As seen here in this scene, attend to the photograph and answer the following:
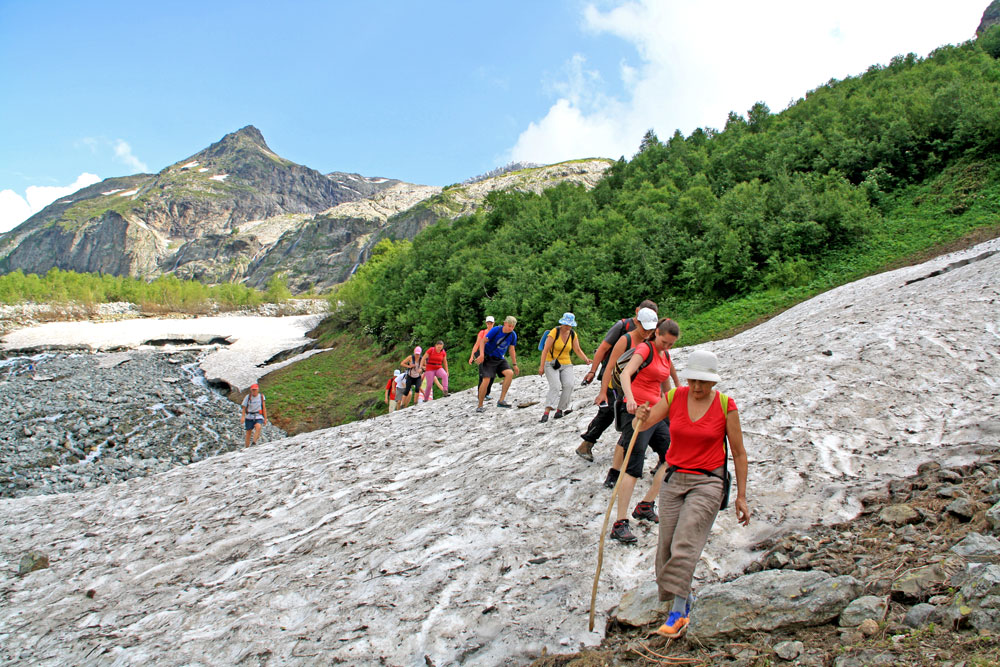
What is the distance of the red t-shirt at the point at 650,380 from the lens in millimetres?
5719

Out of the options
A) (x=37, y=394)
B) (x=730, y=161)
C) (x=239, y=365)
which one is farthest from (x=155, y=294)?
(x=730, y=161)

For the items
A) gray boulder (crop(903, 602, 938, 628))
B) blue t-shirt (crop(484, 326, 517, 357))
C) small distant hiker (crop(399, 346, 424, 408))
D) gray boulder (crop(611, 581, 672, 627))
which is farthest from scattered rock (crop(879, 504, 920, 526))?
small distant hiker (crop(399, 346, 424, 408))

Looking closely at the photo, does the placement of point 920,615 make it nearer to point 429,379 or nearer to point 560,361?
point 560,361

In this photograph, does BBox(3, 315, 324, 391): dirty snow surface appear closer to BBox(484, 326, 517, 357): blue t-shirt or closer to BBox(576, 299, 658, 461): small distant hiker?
BBox(484, 326, 517, 357): blue t-shirt

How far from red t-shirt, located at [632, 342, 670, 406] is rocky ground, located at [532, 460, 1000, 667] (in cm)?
176

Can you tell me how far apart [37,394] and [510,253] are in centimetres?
2545

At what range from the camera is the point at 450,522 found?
648 cm

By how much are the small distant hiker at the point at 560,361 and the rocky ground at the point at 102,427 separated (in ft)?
47.9

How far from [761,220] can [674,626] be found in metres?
22.1

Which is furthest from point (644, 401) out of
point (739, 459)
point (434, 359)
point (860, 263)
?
point (860, 263)

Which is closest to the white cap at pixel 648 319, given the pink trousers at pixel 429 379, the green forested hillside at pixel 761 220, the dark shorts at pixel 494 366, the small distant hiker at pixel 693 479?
the small distant hiker at pixel 693 479

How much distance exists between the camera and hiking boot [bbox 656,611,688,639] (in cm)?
369

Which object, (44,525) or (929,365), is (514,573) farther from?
(44,525)

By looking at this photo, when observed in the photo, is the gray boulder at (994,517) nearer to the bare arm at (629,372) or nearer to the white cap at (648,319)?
the bare arm at (629,372)
